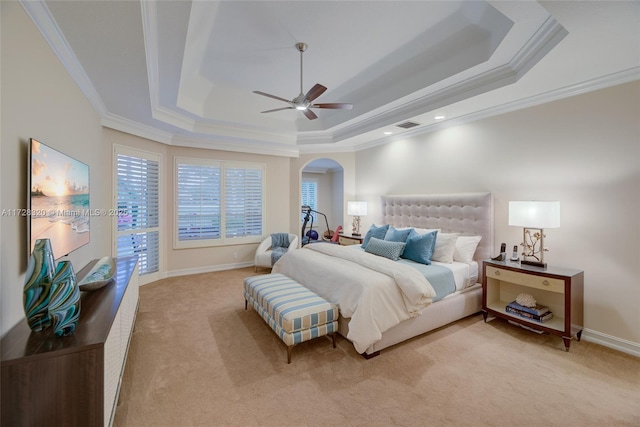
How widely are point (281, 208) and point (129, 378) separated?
14.0ft

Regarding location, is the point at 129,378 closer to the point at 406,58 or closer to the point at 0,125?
the point at 0,125

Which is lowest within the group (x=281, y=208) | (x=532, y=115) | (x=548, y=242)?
(x=548, y=242)

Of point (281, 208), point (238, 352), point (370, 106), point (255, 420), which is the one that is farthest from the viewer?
point (281, 208)

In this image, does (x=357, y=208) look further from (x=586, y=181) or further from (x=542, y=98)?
(x=586, y=181)

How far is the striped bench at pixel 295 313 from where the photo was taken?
2359 millimetres

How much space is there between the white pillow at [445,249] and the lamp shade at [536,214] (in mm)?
717

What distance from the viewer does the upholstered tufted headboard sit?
358 centimetres

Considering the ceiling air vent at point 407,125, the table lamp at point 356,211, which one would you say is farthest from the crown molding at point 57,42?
the table lamp at point 356,211

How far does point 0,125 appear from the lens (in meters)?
1.42

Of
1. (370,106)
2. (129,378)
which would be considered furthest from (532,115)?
(129,378)

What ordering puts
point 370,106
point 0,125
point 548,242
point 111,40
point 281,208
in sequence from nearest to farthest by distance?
point 0,125 < point 111,40 < point 548,242 < point 370,106 < point 281,208

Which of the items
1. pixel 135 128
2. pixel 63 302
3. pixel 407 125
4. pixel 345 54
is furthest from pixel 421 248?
pixel 135 128

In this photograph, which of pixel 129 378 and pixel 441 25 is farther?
pixel 441 25

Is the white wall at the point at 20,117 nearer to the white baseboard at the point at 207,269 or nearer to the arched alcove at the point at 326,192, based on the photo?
the white baseboard at the point at 207,269
